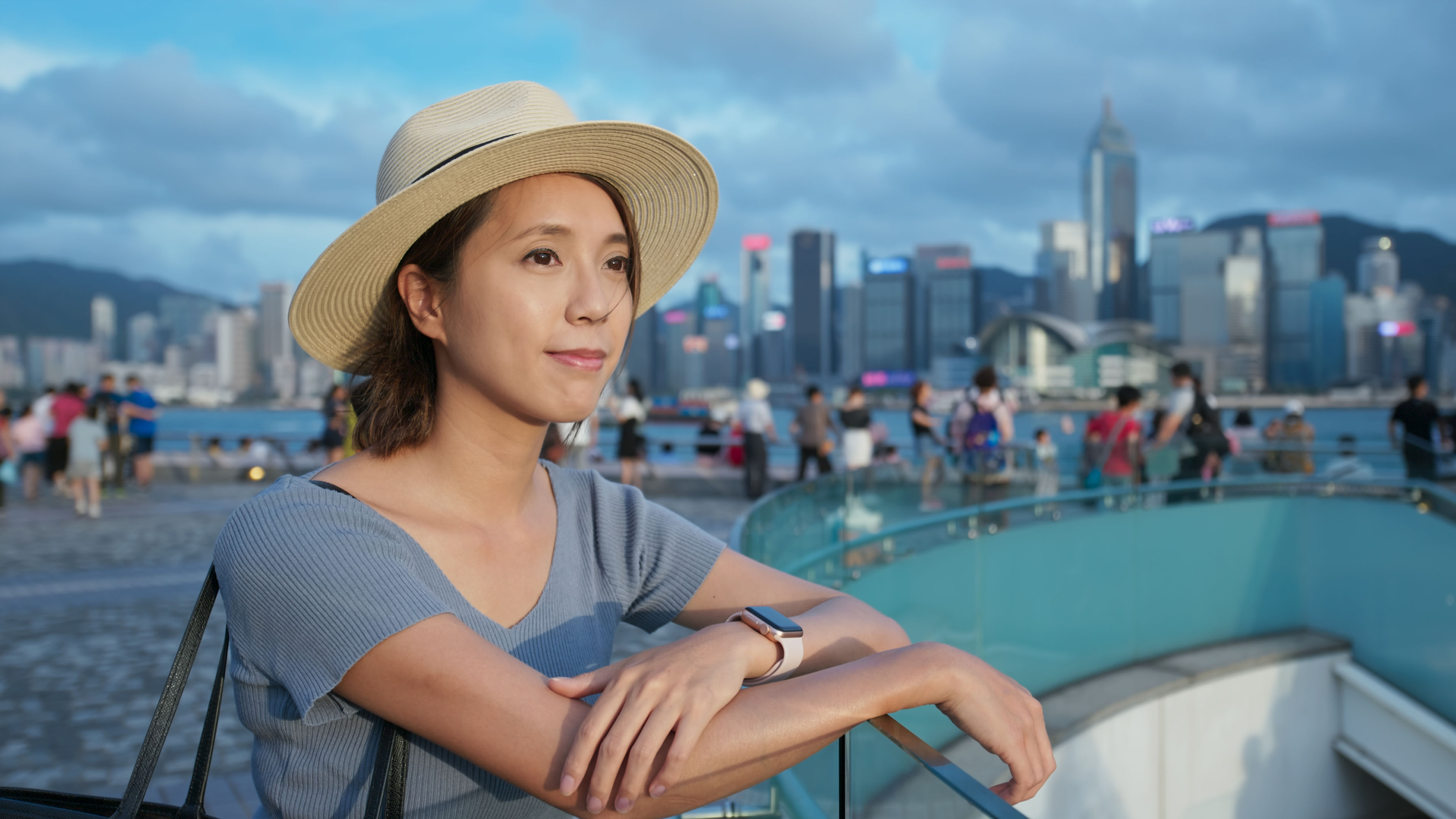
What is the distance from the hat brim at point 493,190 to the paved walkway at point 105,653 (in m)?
0.84

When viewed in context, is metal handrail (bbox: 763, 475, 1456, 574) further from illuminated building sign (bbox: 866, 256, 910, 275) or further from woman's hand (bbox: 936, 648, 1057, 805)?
illuminated building sign (bbox: 866, 256, 910, 275)

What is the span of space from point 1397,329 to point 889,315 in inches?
2477

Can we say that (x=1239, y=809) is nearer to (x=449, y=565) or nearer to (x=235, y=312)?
(x=449, y=565)

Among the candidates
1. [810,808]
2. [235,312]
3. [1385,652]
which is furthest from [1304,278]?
[810,808]

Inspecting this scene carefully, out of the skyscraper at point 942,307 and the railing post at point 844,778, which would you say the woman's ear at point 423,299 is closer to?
the railing post at point 844,778

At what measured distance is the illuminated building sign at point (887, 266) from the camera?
14400 centimetres

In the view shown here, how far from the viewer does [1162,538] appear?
24.1 feet

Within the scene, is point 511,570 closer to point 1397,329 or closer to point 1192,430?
point 1192,430

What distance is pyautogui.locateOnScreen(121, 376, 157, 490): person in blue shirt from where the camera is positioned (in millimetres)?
14000

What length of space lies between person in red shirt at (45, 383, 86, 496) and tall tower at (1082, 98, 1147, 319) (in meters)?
138

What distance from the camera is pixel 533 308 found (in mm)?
1229

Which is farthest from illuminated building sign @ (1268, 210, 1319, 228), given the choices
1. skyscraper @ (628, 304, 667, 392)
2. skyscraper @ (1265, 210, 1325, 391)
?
skyscraper @ (628, 304, 667, 392)

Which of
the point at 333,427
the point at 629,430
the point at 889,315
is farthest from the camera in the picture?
the point at 889,315

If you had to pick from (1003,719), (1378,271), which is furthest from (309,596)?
(1378,271)
